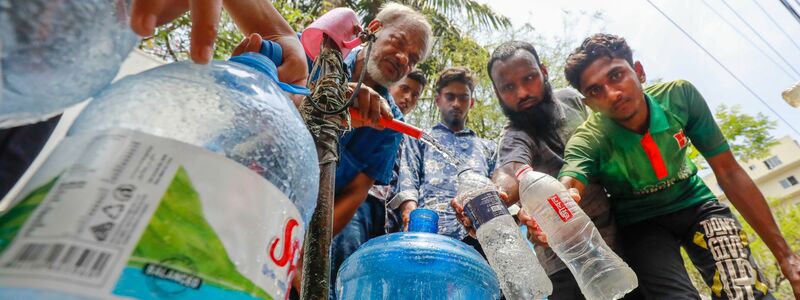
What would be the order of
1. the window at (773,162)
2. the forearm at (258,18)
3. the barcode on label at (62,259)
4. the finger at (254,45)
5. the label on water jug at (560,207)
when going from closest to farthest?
the barcode on label at (62,259), the finger at (254,45), the forearm at (258,18), the label on water jug at (560,207), the window at (773,162)

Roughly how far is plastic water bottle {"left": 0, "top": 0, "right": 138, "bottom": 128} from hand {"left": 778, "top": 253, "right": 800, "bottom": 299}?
2943 millimetres

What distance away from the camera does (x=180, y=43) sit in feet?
16.4

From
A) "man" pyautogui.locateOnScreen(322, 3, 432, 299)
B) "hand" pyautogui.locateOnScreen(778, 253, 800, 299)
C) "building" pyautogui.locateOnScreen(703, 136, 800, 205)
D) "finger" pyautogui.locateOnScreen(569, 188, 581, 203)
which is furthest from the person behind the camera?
"building" pyautogui.locateOnScreen(703, 136, 800, 205)

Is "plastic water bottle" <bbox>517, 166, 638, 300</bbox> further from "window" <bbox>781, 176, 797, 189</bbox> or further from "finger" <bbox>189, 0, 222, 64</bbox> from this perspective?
"window" <bbox>781, 176, 797, 189</bbox>

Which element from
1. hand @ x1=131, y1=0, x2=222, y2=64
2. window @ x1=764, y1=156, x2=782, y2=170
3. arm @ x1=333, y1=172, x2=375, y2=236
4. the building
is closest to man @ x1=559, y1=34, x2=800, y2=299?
arm @ x1=333, y1=172, x2=375, y2=236

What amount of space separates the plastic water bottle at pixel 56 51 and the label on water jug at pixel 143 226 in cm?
13

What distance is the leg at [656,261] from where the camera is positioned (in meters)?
2.06

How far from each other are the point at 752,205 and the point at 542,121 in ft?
4.12

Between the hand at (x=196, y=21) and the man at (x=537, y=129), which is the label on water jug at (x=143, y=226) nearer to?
the hand at (x=196, y=21)

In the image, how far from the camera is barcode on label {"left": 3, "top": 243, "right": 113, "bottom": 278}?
15.6 inches

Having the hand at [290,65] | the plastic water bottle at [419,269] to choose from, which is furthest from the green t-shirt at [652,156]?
the hand at [290,65]

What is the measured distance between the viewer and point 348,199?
2002 mm

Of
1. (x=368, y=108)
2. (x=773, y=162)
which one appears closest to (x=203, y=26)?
(x=368, y=108)

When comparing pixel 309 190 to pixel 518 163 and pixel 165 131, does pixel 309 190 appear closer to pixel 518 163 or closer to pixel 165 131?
pixel 165 131
